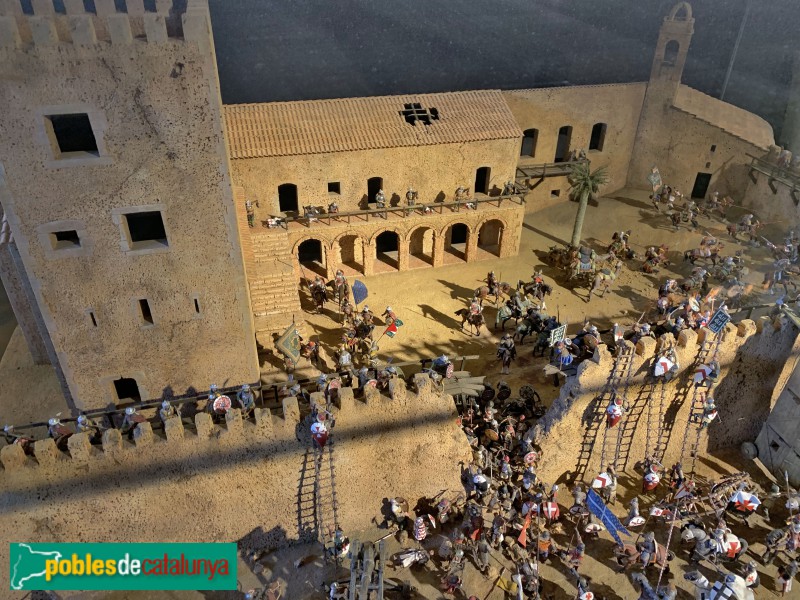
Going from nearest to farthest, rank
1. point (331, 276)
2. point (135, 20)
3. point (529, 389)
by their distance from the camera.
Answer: point (135, 20) → point (529, 389) → point (331, 276)

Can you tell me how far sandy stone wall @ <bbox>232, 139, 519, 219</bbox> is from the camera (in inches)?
1074

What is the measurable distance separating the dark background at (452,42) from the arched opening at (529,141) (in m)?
5.44

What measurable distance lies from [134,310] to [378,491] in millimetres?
9172

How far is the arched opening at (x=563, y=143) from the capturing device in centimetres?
3466

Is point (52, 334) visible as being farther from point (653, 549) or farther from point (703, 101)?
point (703, 101)

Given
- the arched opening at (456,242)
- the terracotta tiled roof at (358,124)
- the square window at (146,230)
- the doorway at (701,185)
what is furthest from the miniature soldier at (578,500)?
the doorway at (701,185)

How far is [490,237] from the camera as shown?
3328cm

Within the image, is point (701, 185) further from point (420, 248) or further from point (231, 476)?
point (231, 476)

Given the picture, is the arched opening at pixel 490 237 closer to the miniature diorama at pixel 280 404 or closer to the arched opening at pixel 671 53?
the miniature diorama at pixel 280 404

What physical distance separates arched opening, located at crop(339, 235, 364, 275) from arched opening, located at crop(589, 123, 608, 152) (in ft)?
50.6

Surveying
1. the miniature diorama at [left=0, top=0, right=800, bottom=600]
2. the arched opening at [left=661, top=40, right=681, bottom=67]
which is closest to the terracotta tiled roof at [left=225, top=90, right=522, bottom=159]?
the miniature diorama at [left=0, top=0, right=800, bottom=600]

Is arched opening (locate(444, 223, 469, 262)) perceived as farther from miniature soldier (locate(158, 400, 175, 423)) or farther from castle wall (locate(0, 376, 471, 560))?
miniature soldier (locate(158, 400, 175, 423))

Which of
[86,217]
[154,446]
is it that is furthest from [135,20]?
[154,446]

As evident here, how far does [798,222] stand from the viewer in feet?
104
